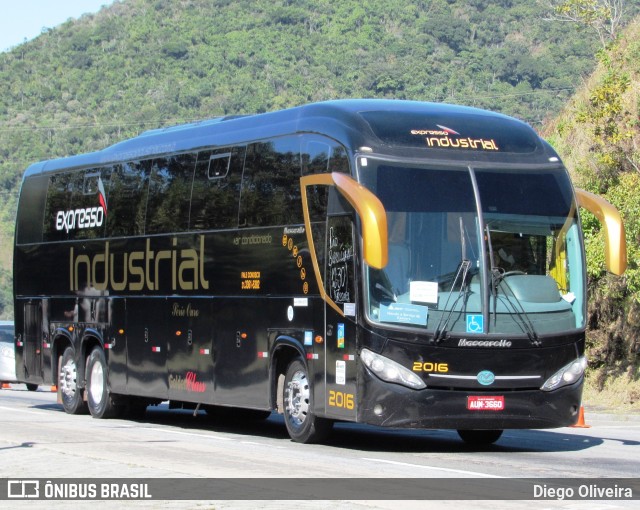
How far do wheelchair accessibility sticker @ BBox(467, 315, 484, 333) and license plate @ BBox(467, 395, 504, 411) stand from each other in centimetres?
75

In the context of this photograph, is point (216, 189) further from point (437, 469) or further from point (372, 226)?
point (437, 469)

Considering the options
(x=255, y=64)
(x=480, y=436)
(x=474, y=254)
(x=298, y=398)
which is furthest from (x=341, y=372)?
(x=255, y=64)

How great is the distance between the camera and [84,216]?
76.3 feet

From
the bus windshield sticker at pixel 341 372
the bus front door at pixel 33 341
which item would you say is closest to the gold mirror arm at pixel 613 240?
the bus windshield sticker at pixel 341 372

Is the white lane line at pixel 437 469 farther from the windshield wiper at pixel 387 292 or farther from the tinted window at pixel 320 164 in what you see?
the tinted window at pixel 320 164

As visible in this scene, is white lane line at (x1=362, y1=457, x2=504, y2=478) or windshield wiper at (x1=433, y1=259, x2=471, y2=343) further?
windshield wiper at (x1=433, y1=259, x2=471, y2=343)

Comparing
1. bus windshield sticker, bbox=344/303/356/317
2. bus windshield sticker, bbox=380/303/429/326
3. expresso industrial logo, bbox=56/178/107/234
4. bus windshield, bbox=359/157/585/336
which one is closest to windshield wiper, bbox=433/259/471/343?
bus windshield, bbox=359/157/585/336

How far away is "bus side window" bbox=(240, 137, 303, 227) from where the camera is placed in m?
17.3

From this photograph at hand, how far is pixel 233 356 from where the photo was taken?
61.3 feet

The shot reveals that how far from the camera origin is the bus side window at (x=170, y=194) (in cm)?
2008

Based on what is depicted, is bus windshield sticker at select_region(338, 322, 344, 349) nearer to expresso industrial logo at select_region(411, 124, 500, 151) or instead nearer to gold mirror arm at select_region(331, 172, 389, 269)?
gold mirror arm at select_region(331, 172, 389, 269)

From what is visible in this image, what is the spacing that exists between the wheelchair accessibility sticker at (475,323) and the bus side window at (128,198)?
7.23m
